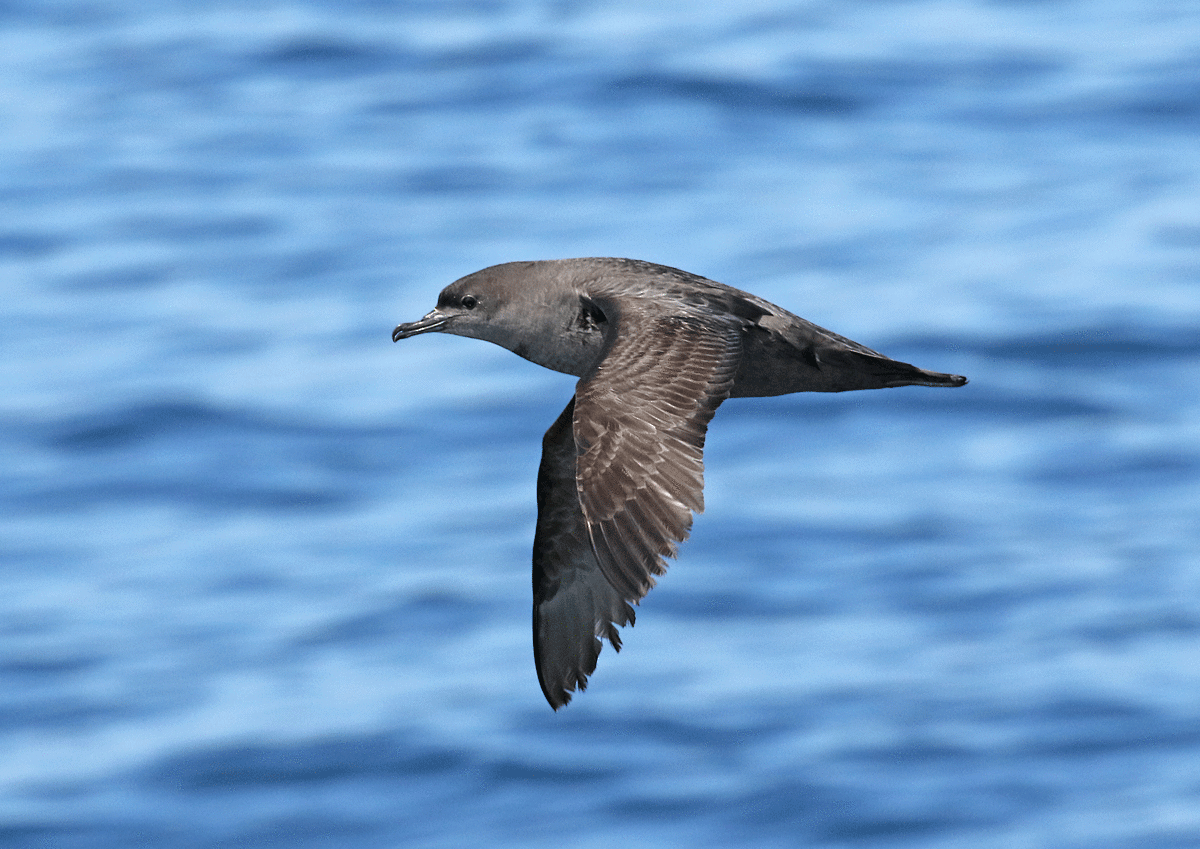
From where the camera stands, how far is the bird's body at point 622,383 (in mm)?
6086

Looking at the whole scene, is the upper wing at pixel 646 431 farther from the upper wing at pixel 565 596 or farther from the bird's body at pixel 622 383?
the upper wing at pixel 565 596

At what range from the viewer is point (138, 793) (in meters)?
21.5

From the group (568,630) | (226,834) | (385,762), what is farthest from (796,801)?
(568,630)

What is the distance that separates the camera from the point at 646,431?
248 inches

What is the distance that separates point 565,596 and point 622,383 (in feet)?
6.29

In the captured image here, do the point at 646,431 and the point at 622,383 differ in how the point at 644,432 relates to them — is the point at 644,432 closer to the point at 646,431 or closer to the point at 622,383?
the point at 646,431

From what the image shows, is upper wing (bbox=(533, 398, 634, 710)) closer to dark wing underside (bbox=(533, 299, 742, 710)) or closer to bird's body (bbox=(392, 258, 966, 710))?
bird's body (bbox=(392, 258, 966, 710))

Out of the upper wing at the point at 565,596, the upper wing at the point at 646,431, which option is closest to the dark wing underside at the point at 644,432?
the upper wing at the point at 646,431

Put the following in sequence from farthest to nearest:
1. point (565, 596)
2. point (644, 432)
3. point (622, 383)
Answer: point (565, 596) → point (622, 383) → point (644, 432)

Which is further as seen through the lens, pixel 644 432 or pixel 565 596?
pixel 565 596

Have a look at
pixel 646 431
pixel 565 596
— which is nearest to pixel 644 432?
pixel 646 431

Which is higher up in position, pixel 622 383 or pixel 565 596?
pixel 622 383

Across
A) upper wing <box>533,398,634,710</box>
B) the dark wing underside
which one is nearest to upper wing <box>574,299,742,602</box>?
the dark wing underside

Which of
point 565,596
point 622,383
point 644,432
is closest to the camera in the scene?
point 644,432
